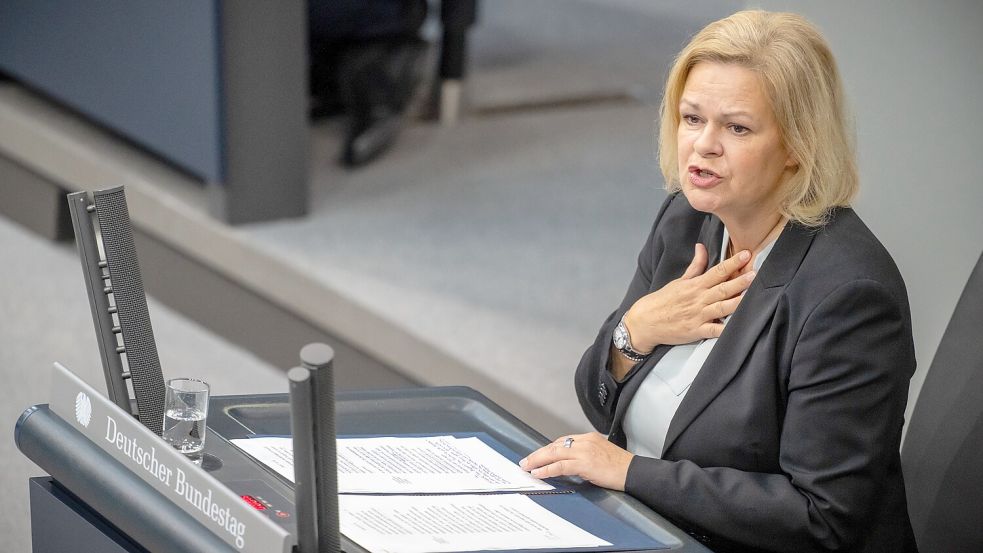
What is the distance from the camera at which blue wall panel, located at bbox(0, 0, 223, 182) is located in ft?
12.8

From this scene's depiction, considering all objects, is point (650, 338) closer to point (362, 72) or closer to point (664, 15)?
point (362, 72)

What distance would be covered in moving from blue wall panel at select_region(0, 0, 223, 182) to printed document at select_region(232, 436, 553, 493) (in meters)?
2.45

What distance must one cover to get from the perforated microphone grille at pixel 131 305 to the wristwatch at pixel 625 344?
0.66 m

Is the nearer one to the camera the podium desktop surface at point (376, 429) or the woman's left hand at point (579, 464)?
the podium desktop surface at point (376, 429)

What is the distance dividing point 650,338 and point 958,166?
28.3 inches

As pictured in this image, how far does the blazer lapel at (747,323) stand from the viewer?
1.66m

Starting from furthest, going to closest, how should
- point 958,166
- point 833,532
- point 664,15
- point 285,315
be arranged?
point 664,15, point 285,315, point 958,166, point 833,532

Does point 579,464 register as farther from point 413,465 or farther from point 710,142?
point 710,142

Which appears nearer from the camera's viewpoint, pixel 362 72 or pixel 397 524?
pixel 397 524

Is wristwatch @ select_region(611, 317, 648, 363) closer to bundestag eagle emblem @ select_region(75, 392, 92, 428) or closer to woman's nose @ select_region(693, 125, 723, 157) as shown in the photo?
woman's nose @ select_region(693, 125, 723, 157)

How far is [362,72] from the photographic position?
4770mm

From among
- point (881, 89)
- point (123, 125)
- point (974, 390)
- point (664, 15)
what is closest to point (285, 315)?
point (123, 125)

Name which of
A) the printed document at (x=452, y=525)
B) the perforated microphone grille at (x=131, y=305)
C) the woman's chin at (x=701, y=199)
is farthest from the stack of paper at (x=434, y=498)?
the woman's chin at (x=701, y=199)

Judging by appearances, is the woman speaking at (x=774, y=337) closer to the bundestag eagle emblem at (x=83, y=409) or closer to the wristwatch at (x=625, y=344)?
the wristwatch at (x=625, y=344)
